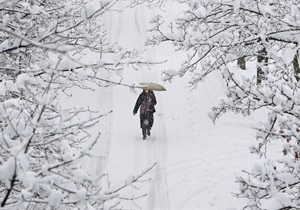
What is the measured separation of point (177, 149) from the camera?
12828mm

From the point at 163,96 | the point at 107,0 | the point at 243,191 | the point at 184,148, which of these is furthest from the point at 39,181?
the point at 163,96

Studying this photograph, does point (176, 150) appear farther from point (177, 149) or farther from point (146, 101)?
point (146, 101)

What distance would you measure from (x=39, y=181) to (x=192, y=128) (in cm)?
1226

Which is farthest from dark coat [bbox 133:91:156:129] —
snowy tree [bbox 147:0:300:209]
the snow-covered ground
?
snowy tree [bbox 147:0:300:209]

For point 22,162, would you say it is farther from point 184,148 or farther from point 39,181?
point 184,148

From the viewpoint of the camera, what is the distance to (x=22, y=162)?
2721 mm

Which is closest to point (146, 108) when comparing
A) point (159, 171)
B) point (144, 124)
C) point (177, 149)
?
point (144, 124)

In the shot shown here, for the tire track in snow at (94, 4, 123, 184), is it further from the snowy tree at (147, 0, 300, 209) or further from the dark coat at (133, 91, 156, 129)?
the snowy tree at (147, 0, 300, 209)

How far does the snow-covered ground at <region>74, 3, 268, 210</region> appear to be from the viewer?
10109 millimetres

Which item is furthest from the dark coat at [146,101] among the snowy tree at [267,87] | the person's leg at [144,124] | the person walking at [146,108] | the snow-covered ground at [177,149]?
the snowy tree at [267,87]

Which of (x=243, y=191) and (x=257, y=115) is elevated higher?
(x=257, y=115)

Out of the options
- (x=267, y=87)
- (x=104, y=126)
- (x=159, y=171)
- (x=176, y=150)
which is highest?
(x=104, y=126)

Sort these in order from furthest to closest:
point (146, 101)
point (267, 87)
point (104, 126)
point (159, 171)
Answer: point (104, 126)
point (146, 101)
point (159, 171)
point (267, 87)

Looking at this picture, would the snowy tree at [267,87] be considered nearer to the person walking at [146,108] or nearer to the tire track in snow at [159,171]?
the tire track in snow at [159,171]
